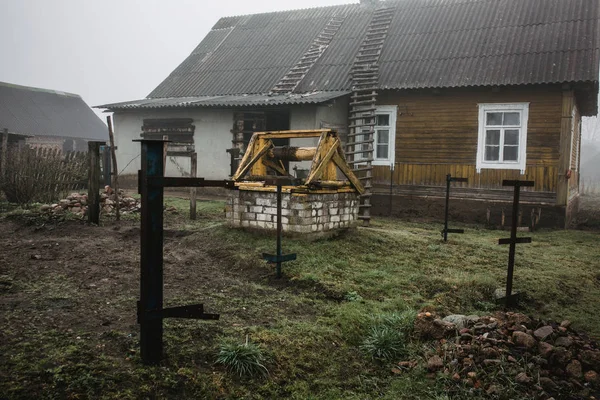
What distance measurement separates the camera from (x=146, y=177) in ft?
10.7

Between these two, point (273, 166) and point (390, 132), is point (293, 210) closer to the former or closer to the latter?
point (273, 166)

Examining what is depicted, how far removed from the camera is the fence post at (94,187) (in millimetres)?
8945

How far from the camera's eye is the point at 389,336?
14.0ft

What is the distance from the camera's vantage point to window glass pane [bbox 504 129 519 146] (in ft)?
40.9

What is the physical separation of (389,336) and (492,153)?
32.3 ft

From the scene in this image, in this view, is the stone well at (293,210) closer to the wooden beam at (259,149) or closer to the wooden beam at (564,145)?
the wooden beam at (259,149)

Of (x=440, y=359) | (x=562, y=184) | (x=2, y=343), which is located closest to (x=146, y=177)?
(x=2, y=343)

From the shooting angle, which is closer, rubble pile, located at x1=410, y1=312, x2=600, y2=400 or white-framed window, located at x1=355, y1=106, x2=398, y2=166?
rubble pile, located at x1=410, y1=312, x2=600, y2=400

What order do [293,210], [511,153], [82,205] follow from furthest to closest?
[511,153] → [82,205] → [293,210]

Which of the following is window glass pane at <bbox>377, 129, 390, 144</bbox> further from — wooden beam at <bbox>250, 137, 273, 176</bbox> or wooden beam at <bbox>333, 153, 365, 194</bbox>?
wooden beam at <bbox>250, 137, 273, 176</bbox>

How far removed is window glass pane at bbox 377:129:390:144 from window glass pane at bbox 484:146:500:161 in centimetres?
275

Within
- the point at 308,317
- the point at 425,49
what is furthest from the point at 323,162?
the point at 425,49

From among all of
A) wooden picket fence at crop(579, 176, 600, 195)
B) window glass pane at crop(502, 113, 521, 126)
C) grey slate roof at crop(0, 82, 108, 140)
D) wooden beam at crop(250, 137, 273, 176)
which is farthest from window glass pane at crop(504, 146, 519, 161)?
grey slate roof at crop(0, 82, 108, 140)

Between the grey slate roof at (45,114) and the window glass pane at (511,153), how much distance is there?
1061 inches
